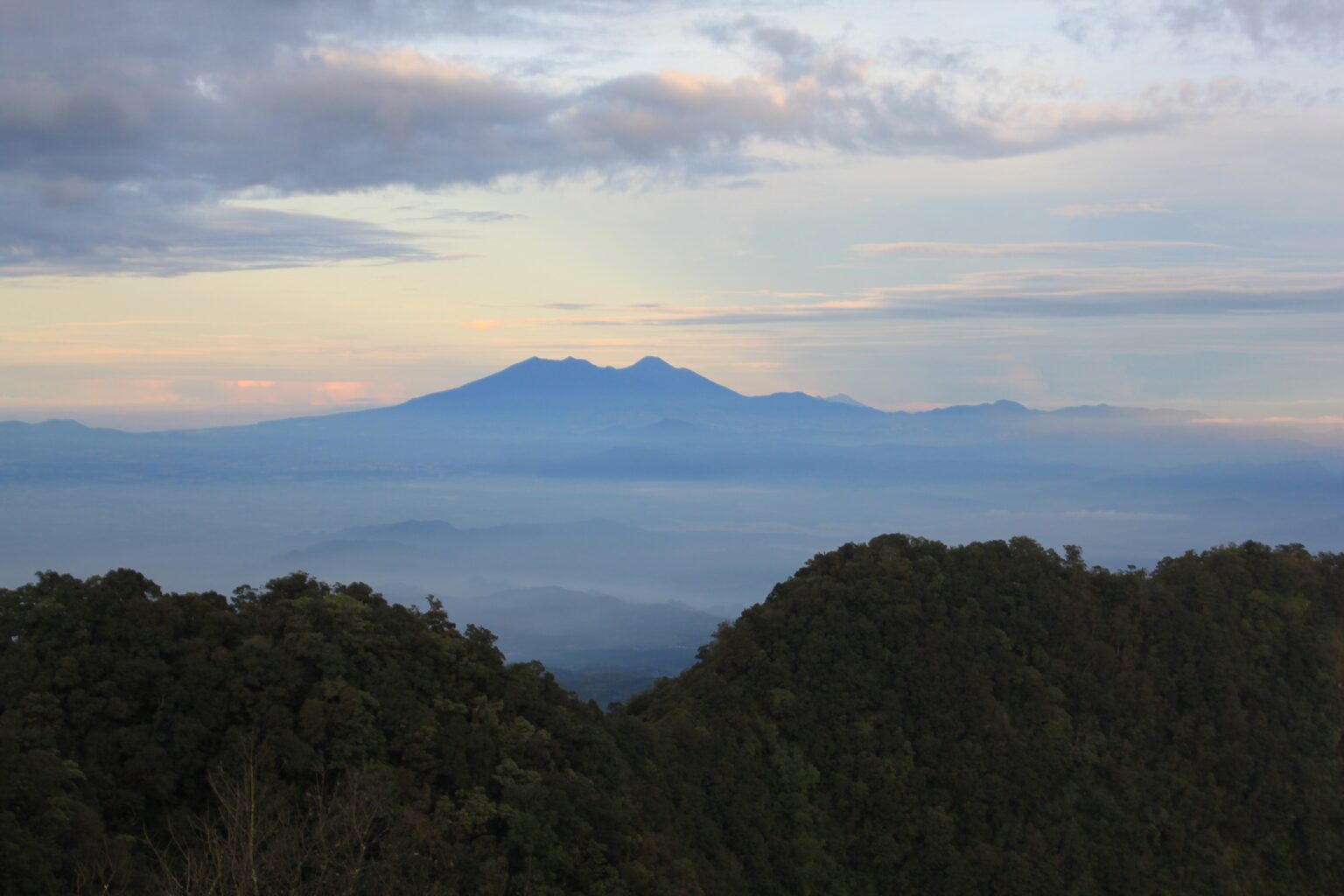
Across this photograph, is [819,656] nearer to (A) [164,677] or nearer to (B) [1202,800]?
(B) [1202,800]

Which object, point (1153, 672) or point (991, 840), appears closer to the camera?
point (991, 840)

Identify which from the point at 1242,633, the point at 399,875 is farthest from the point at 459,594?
the point at 399,875

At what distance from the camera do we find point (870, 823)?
22469 mm

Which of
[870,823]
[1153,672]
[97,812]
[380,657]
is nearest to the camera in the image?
[97,812]

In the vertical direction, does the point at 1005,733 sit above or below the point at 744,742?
below

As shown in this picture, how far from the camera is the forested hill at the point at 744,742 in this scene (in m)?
14.4

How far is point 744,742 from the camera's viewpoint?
2272cm

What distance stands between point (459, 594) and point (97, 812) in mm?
138687

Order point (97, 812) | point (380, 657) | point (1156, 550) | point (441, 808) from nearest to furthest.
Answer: point (97, 812)
point (441, 808)
point (380, 657)
point (1156, 550)

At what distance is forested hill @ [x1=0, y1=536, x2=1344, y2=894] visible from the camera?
1443 centimetres

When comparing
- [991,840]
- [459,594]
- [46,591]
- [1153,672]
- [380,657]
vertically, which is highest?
[46,591]

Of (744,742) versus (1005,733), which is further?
(1005,733)

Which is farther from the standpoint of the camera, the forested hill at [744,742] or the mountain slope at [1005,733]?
the mountain slope at [1005,733]

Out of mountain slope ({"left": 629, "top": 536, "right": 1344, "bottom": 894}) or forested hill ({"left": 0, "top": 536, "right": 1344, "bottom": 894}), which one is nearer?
forested hill ({"left": 0, "top": 536, "right": 1344, "bottom": 894})
